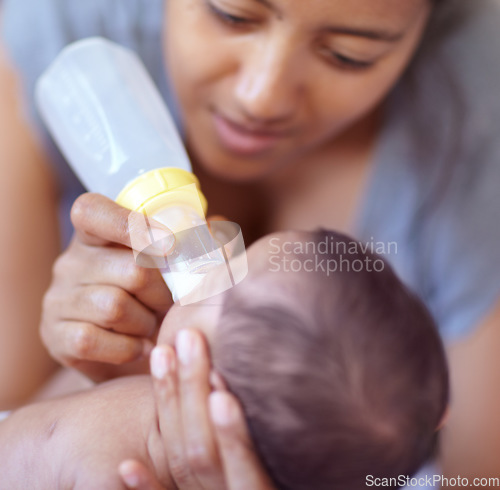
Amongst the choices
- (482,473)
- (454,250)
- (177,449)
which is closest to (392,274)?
(177,449)

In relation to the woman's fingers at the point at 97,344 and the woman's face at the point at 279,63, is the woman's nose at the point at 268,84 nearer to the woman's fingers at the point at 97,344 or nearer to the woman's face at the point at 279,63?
the woman's face at the point at 279,63

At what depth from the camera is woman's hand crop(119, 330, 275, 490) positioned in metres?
0.56

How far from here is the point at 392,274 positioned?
2.10 feet

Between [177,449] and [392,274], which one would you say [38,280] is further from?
[392,274]

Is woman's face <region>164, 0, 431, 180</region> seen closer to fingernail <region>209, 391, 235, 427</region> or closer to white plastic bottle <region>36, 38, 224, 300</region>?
white plastic bottle <region>36, 38, 224, 300</region>

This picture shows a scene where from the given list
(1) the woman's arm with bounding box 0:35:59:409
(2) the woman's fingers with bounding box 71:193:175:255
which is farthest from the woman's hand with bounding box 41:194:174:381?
(1) the woman's arm with bounding box 0:35:59:409

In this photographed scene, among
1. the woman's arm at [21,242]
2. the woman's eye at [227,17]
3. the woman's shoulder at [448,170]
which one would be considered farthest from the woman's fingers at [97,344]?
the woman's shoulder at [448,170]

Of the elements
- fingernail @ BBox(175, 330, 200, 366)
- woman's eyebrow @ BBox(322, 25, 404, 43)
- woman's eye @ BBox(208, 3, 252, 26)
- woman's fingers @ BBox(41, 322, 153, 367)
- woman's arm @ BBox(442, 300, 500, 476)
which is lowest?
woman's arm @ BBox(442, 300, 500, 476)

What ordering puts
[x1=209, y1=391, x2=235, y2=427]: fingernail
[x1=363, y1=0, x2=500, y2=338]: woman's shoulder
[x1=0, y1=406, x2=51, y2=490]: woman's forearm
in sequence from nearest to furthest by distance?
[x1=209, y1=391, x2=235, y2=427]: fingernail < [x1=0, y1=406, x2=51, y2=490]: woman's forearm < [x1=363, y1=0, x2=500, y2=338]: woman's shoulder

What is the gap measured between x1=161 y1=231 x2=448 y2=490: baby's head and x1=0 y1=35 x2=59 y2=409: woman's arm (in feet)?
1.71

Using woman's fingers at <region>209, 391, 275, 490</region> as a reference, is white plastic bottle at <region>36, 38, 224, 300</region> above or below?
above

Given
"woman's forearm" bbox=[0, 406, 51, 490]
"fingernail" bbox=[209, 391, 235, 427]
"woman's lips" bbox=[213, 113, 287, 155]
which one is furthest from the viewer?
"woman's lips" bbox=[213, 113, 287, 155]

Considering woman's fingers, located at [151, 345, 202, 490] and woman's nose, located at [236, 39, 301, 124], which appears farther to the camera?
woman's nose, located at [236, 39, 301, 124]

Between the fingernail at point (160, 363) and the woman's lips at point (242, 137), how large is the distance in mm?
393
